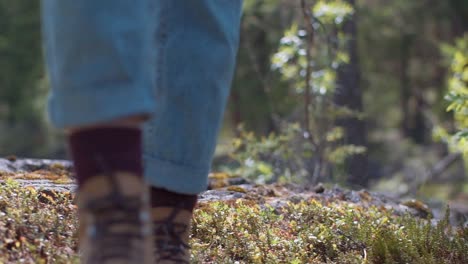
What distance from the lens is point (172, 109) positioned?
1.96m

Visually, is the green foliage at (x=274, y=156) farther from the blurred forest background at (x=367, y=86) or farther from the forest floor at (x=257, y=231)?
the forest floor at (x=257, y=231)

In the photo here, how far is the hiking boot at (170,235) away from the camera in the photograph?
1945 millimetres

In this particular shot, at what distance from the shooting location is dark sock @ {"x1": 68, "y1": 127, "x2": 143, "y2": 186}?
4.91 feet

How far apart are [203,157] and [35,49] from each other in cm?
1844

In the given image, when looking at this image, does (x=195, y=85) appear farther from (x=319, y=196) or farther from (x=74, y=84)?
(x=319, y=196)

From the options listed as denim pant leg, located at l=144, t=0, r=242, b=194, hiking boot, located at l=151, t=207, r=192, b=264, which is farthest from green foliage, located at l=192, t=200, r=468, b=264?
denim pant leg, located at l=144, t=0, r=242, b=194

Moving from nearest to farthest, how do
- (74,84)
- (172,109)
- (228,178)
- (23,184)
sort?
(74,84), (172,109), (23,184), (228,178)

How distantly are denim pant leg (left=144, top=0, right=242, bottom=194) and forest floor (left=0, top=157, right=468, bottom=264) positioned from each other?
0.46 m

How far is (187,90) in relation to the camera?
1.97m

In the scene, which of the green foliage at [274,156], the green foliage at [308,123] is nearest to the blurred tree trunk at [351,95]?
the green foliage at [308,123]

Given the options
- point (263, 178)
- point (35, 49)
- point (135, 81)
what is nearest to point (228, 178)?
point (263, 178)

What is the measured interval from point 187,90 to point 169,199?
0.95 ft

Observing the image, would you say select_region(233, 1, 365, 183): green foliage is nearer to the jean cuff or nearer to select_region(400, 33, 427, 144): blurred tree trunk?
the jean cuff

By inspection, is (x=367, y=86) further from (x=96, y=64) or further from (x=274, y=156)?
(x=96, y=64)
